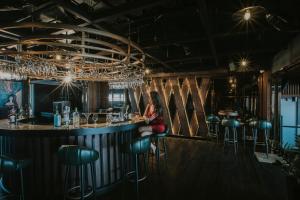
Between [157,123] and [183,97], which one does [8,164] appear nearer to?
[157,123]

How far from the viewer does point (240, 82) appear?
6.89m

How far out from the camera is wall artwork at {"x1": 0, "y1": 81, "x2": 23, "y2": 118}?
26.2 ft

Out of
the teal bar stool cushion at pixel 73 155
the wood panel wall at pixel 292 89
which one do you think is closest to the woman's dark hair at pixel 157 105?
the teal bar stool cushion at pixel 73 155

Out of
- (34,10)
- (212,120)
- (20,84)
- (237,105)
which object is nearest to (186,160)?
(212,120)

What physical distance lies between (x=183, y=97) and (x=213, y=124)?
151 cm

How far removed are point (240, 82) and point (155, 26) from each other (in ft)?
14.7

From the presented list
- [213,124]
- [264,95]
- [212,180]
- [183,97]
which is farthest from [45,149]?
[264,95]

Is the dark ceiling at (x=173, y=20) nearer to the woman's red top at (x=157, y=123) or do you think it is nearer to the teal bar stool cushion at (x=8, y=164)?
the woman's red top at (x=157, y=123)

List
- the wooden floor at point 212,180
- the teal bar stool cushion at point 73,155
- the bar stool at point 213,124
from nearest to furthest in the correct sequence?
the teal bar stool cushion at point 73,155, the wooden floor at point 212,180, the bar stool at point 213,124

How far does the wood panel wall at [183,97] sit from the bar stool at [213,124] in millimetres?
253

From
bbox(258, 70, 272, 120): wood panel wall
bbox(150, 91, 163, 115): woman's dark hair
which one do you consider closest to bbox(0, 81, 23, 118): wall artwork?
bbox(150, 91, 163, 115): woman's dark hair

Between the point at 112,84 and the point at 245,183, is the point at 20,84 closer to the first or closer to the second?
the point at 112,84

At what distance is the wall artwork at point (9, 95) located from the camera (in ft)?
26.2

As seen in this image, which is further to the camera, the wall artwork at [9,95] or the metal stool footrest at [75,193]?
the wall artwork at [9,95]
